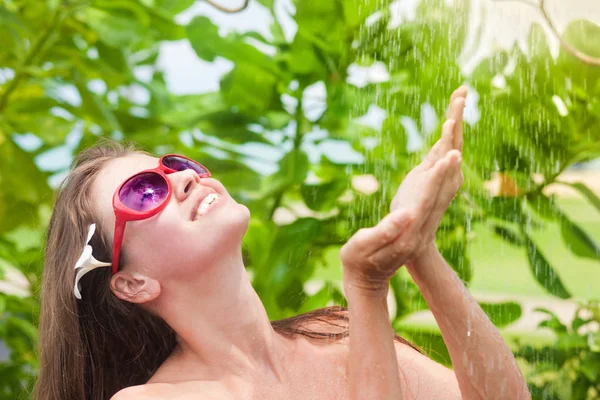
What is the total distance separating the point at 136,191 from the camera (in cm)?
92

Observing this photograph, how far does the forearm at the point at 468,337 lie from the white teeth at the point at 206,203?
258mm

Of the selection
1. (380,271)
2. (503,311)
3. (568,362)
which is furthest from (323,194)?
(380,271)

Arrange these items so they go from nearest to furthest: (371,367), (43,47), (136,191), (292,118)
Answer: (371,367) → (136,191) → (292,118) → (43,47)

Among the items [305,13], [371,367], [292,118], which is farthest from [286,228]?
[371,367]

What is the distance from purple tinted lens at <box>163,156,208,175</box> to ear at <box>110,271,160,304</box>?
0.49 feet

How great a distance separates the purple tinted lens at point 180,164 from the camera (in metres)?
0.97

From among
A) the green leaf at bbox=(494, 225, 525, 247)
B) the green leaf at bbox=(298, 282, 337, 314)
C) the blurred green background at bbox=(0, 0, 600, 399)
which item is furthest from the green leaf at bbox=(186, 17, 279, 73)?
the green leaf at bbox=(494, 225, 525, 247)

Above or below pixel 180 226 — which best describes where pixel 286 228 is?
below

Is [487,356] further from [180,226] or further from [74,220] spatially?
[74,220]

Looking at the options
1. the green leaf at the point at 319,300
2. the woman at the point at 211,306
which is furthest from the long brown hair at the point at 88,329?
the green leaf at the point at 319,300

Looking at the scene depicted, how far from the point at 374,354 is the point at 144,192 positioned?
34 centimetres

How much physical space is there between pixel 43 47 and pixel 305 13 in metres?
0.66

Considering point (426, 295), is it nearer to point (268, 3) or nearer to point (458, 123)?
point (458, 123)

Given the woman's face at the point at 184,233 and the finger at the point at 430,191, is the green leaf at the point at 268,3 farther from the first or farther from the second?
the finger at the point at 430,191
